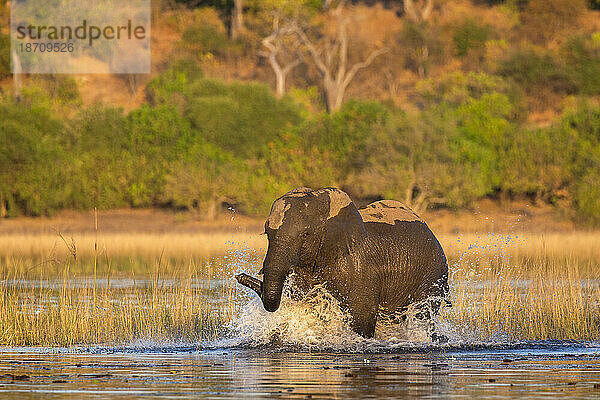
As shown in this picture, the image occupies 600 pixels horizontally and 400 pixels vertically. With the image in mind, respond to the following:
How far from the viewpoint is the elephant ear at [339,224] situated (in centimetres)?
1379

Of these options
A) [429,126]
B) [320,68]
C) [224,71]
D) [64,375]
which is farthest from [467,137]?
[64,375]

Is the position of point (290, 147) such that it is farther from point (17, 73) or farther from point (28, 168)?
point (17, 73)

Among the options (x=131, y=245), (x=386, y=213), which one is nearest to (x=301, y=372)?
(x=386, y=213)

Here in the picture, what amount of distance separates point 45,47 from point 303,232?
219 ft

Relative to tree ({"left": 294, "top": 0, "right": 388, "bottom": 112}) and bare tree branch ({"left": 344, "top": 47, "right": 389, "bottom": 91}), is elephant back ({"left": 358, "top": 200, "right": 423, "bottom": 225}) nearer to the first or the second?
tree ({"left": 294, "top": 0, "right": 388, "bottom": 112})

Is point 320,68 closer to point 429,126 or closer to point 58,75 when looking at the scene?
point 58,75

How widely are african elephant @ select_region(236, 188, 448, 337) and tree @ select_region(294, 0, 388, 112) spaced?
5798 centimetres

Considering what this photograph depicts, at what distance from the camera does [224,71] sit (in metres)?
80.9

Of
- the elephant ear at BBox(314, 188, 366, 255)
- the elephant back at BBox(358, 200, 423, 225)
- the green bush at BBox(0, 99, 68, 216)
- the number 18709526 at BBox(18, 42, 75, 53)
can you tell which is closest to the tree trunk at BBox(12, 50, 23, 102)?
the number 18709526 at BBox(18, 42, 75, 53)

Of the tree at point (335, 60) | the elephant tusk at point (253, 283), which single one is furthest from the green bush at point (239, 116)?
the elephant tusk at point (253, 283)

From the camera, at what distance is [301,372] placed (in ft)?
41.1

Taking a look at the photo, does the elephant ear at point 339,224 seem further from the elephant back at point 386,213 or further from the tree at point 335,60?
the tree at point 335,60

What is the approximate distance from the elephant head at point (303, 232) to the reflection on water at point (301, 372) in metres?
0.96

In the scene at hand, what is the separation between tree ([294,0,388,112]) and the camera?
75812 mm
